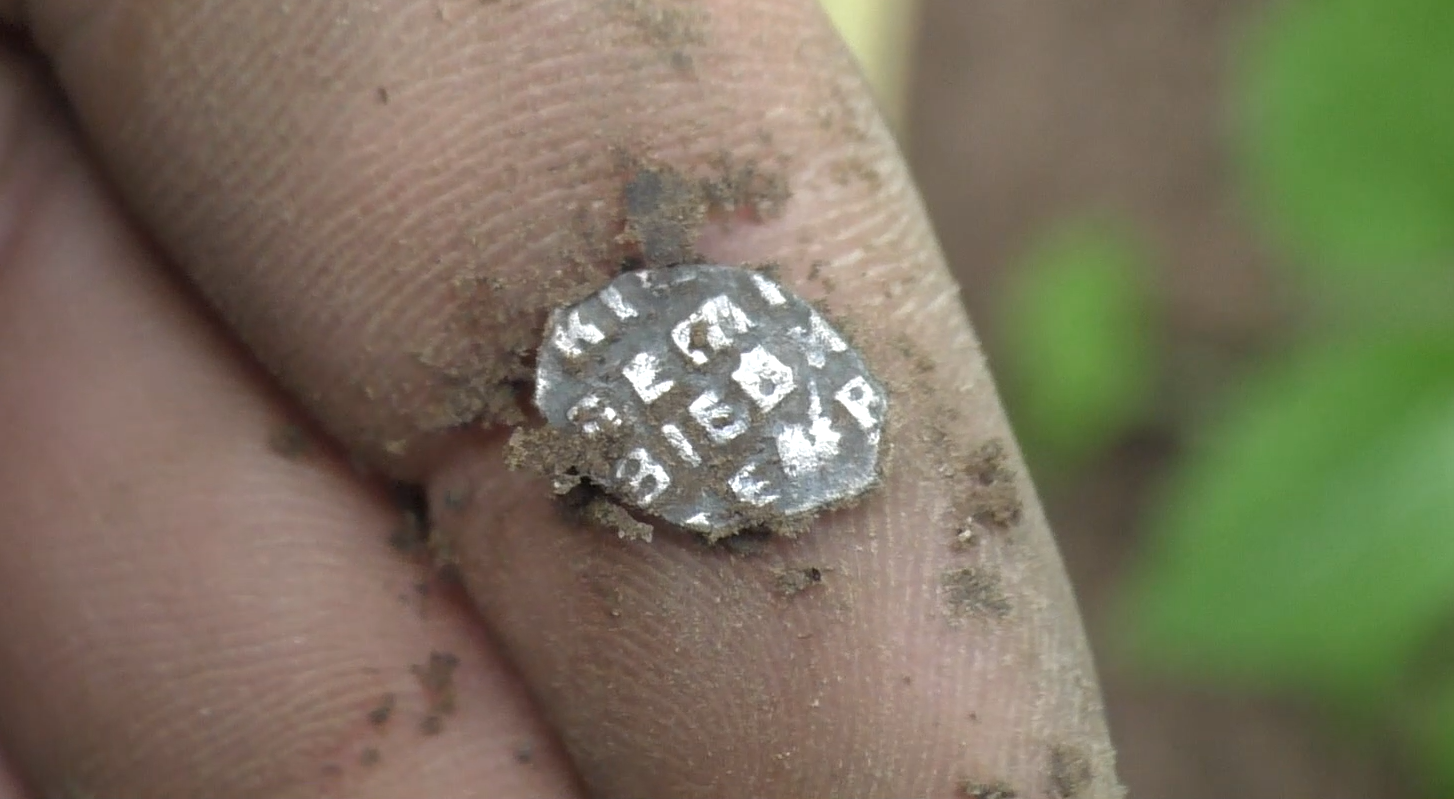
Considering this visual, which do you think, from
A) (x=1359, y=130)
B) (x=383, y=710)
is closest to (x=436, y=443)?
(x=383, y=710)

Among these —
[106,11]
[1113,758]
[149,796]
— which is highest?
[106,11]

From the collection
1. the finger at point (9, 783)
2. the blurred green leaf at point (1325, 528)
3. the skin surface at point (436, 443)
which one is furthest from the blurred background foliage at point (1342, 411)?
the finger at point (9, 783)

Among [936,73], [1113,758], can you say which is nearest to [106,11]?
[1113,758]

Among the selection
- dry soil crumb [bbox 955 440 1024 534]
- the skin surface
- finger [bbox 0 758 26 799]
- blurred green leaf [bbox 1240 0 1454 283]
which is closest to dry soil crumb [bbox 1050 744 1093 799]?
the skin surface

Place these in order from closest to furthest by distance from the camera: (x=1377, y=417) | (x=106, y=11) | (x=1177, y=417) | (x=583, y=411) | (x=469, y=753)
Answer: (x=583, y=411), (x=106, y=11), (x=469, y=753), (x=1377, y=417), (x=1177, y=417)

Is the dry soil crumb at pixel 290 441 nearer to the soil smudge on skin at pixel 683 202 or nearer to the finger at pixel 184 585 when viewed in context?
the finger at pixel 184 585

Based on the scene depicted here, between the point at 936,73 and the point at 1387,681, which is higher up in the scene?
the point at 936,73

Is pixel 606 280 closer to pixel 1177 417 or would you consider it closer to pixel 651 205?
pixel 651 205

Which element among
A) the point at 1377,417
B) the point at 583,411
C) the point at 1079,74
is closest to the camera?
the point at 583,411

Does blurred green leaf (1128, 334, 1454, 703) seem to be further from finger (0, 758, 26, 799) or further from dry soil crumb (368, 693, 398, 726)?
finger (0, 758, 26, 799)
